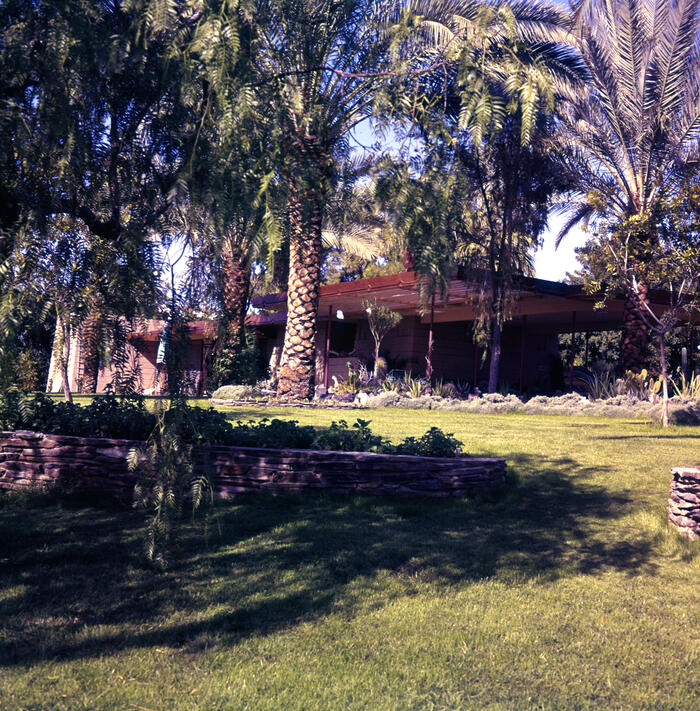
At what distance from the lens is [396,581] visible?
16.1 ft

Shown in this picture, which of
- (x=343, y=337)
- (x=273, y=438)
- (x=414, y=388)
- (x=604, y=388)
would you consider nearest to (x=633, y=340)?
(x=604, y=388)

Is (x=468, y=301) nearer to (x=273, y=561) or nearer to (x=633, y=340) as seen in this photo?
(x=633, y=340)

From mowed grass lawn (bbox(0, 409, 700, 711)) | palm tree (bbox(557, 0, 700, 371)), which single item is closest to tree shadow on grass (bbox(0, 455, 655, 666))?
mowed grass lawn (bbox(0, 409, 700, 711))

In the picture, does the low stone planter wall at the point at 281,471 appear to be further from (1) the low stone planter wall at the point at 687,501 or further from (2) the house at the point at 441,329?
(2) the house at the point at 441,329

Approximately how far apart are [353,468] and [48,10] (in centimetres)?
481

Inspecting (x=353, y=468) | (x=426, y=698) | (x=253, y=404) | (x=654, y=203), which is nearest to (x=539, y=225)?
(x=654, y=203)

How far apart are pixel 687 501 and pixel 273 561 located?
12.4ft

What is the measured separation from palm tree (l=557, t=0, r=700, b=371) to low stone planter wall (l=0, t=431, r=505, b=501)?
850 centimetres

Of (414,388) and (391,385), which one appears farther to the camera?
(391,385)

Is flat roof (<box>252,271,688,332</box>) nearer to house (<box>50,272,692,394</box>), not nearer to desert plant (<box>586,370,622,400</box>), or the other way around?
house (<box>50,272,692,394</box>)

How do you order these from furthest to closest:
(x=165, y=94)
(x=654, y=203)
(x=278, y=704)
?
(x=654, y=203)
(x=165, y=94)
(x=278, y=704)

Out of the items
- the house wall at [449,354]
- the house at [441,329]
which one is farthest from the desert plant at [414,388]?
the house wall at [449,354]

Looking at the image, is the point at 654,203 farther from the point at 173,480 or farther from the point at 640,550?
the point at 173,480

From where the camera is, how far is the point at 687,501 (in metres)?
6.07
